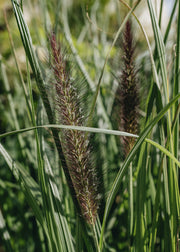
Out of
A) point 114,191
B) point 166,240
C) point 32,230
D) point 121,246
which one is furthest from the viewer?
point 32,230

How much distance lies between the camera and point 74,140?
1.47ft

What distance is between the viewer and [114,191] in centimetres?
42

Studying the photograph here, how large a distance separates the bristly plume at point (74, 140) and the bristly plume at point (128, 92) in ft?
0.37

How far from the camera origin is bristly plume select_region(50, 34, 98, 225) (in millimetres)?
431

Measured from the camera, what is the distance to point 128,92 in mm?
524

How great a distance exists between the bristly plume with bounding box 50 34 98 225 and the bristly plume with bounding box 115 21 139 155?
11cm

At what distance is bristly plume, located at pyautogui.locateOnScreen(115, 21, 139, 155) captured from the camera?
505mm

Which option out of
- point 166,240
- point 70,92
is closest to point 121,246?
point 166,240

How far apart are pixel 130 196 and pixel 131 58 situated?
30 cm

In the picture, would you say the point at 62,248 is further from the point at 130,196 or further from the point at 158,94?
the point at 158,94

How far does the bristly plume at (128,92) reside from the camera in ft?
1.66

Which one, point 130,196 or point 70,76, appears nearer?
point 70,76

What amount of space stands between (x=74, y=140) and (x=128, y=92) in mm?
163

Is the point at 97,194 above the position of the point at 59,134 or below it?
below
